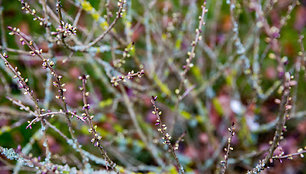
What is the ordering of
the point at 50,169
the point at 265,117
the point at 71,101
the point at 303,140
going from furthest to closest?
the point at 71,101 < the point at 265,117 < the point at 303,140 < the point at 50,169

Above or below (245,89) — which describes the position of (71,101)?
below

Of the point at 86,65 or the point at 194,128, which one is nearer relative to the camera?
the point at 194,128

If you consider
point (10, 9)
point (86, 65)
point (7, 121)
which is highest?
point (10, 9)

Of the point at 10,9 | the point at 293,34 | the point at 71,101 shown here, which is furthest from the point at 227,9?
the point at 10,9

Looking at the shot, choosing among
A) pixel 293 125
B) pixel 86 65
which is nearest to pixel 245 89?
pixel 293 125

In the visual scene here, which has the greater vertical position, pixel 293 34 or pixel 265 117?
pixel 293 34

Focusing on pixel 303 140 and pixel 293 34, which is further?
pixel 293 34

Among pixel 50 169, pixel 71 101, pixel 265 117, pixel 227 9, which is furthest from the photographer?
pixel 227 9

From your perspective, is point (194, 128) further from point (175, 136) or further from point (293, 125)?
point (293, 125)

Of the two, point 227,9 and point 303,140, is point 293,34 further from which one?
point 303,140
